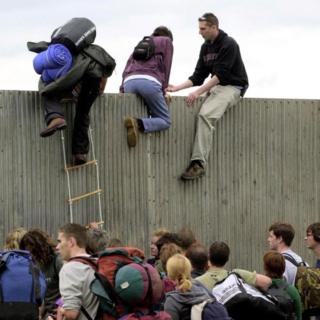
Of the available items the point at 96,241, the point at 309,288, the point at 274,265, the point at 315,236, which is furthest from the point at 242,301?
the point at 315,236

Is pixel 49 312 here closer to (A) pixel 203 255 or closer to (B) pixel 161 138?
(A) pixel 203 255

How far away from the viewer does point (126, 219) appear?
52.9 feet

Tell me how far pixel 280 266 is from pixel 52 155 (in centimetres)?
462

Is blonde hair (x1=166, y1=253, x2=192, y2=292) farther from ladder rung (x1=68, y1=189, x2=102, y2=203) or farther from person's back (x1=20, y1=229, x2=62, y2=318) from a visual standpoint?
ladder rung (x1=68, y1=189, x2=102, y2=203)

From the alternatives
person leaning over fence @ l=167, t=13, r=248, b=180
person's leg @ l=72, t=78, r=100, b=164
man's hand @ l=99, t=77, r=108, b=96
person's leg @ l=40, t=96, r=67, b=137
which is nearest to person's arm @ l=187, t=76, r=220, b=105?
person leaning over fence @ l=167, t=13, r=248, b=180

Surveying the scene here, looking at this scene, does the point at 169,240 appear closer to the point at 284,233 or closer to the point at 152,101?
the point at 284,233

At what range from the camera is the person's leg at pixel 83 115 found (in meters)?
15.1

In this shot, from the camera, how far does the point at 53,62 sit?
48.1 ft

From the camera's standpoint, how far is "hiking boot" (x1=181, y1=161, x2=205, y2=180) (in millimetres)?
16641

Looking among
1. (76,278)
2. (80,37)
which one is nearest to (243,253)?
(80,37)

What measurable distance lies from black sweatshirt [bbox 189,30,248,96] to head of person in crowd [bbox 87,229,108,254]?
4.85 m

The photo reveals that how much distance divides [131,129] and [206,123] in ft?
4.45

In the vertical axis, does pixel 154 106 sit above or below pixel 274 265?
above

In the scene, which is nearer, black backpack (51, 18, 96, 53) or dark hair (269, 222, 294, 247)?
dark hair (269, 222, 294, 247)
